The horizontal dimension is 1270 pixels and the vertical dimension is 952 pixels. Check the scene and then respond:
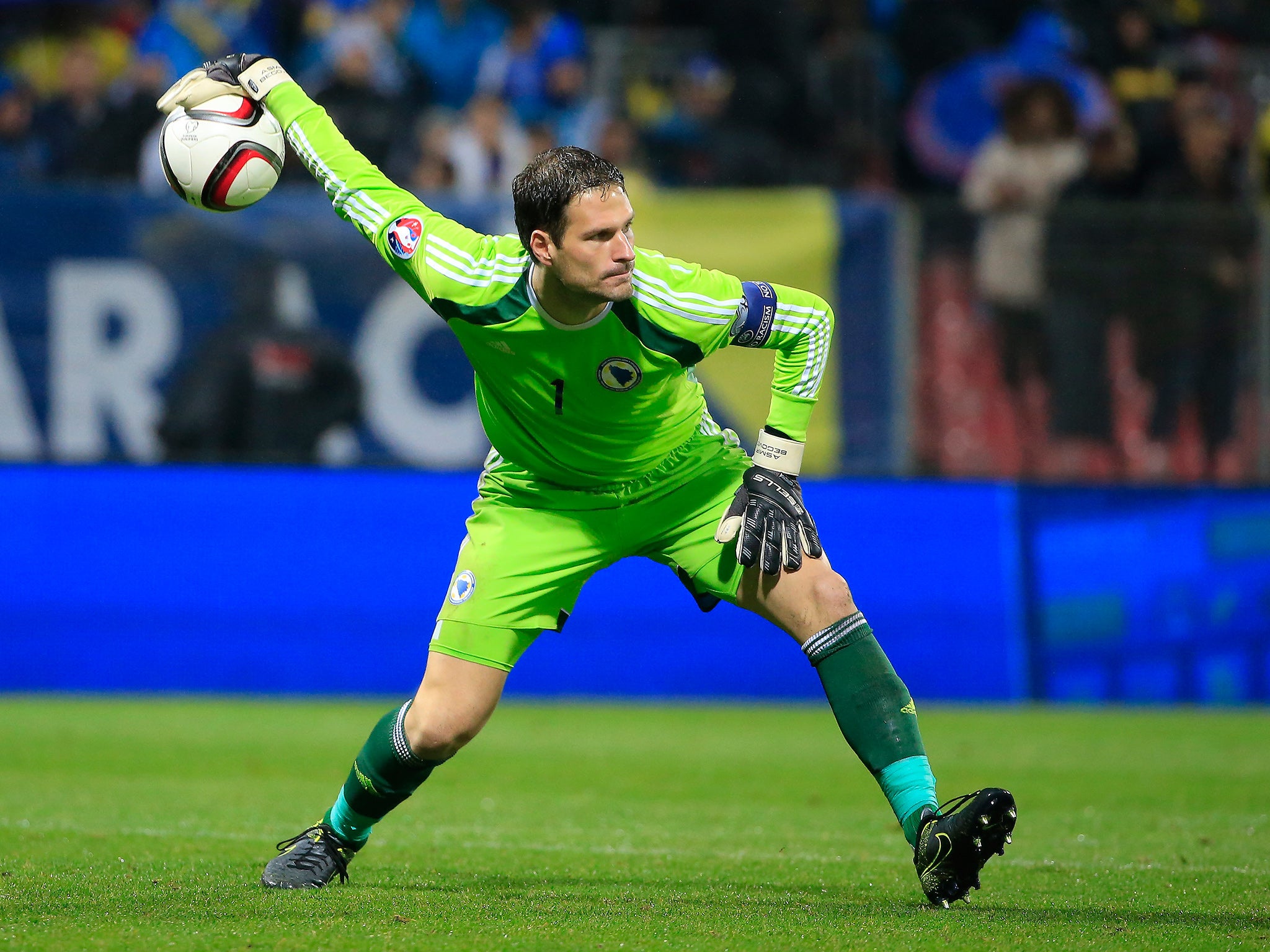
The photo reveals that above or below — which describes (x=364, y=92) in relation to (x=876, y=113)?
above

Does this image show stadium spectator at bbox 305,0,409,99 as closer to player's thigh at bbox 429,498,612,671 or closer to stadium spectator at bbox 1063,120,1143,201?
stadium spectator at bbox 1063,120,1143,201

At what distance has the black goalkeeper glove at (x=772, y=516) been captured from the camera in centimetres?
489

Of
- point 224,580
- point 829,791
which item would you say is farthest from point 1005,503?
point 224,580

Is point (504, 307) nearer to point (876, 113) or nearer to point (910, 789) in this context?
point (910, 789)

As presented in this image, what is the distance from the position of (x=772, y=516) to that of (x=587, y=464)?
0.62 metres

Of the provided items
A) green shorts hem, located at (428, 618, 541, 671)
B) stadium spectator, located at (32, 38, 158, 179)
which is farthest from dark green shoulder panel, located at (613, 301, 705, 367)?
stadium spectator, located at (32, 38, 158, 179)

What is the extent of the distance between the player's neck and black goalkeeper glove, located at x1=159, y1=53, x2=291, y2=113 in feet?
4.03

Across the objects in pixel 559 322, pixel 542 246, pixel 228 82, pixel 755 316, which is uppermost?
pixel 228 82

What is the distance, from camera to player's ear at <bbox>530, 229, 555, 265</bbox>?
A: 4.76 m

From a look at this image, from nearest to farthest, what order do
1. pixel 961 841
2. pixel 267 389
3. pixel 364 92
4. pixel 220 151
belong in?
1. pixel 961 841
2. pixel 220 151
3. pixel 267 389
4. pixel 364 92

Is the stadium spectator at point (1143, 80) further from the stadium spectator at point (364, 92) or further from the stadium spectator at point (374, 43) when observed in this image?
the stadium spectator at point (374, 43)

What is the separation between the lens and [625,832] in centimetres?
652

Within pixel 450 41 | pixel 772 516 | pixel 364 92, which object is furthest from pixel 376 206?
pixel 450 41

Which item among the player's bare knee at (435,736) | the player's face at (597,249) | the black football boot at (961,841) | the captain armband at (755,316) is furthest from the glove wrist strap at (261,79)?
the black football boot at (961,841)
